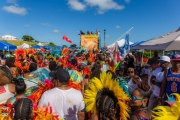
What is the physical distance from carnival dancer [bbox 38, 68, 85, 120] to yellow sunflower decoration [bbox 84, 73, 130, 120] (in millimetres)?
431

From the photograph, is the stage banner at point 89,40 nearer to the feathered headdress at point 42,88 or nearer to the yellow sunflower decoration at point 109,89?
the feathered headdress at point 42,88

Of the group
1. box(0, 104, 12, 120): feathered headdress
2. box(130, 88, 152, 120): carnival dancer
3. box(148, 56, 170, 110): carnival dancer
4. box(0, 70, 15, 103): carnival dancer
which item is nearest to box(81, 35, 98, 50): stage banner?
box(148, 56, 170, 110): carnival dancer

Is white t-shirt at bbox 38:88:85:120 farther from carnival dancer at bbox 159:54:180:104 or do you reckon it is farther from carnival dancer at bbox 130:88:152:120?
carnival dancer at bbox 159:54:180:104

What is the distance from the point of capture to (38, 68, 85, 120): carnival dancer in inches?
109

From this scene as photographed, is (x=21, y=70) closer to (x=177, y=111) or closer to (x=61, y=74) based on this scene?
(x=61, y=74)

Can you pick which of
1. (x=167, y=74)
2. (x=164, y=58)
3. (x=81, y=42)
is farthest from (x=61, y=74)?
(x=81, y=42)

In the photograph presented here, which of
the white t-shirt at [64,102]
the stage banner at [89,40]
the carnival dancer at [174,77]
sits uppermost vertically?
the stage banner at [89,40]

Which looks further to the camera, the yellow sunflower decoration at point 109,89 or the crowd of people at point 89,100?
the yellow sunflower decoration at point 109,89

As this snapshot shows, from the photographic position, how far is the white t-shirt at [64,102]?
276 cm

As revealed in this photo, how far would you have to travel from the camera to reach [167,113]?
1529 mm

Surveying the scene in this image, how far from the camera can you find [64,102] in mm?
2811

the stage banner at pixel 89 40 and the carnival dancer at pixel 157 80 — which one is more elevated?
the stage banner at pixel 89 40

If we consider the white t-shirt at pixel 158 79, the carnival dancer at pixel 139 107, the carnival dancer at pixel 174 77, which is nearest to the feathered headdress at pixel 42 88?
the carnival dancer at pixel 139 107

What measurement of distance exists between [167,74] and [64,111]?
206 cm
